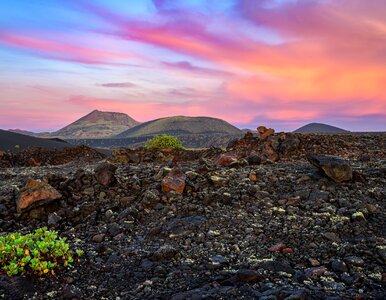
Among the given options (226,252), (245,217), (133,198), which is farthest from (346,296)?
(133,198)

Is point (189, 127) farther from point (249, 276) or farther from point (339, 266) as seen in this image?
point (249, 276)

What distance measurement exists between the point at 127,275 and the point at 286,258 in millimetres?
2797

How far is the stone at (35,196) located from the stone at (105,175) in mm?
1299

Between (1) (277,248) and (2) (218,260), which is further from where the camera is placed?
(1) (277,248)

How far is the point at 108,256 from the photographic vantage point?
7223 millimetres

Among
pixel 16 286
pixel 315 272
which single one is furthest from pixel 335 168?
pixel 16 286

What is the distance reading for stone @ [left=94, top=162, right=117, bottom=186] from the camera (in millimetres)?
10609

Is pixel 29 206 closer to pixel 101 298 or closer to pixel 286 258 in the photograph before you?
pixel 101 298

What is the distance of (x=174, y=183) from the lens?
9953mm

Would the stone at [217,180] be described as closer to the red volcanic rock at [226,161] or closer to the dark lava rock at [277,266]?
the red volcanic rock at [226,161]

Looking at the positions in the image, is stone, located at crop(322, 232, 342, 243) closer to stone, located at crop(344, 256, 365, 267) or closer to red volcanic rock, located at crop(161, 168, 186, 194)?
stone, located at crop(344, 256, 365, 267)

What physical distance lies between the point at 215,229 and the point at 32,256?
3542 millimetres

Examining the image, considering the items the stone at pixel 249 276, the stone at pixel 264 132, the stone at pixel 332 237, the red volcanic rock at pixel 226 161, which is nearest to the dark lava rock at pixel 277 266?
the stone at pixel 249 276

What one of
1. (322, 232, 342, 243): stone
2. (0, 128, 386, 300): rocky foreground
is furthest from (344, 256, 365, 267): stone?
(322, 232, 342, 243): stone
